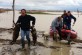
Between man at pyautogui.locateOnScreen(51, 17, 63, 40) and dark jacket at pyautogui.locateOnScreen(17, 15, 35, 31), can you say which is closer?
dark jacket at pyautogui.locateOnScreen(17, 15, 35, 31)

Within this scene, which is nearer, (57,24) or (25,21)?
(25,21)

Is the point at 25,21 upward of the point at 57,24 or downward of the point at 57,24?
upward

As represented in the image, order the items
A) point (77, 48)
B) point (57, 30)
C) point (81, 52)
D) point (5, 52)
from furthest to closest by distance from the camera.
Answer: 1. point (57, 30)
2. point (77, 48)
3. point (81, 52)
4. point (5, 52)

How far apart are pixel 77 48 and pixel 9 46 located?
3.61m

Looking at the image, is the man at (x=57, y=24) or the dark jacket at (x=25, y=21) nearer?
the dark jacket at (x=25, y=21)

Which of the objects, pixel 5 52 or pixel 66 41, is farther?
pixel 66 41

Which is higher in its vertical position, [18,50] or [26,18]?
[26,18]

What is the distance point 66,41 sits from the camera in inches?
728

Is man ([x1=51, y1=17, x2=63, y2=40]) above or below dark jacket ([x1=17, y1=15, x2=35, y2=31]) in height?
below

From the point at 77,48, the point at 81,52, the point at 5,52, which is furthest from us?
the point at 77,48

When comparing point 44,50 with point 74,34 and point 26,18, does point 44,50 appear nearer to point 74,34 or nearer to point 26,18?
point 26,18

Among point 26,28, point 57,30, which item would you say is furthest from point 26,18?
point 57,30

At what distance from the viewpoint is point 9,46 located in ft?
49.5

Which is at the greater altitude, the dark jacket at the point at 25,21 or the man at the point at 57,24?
the dark jacket at the point at 25,21
